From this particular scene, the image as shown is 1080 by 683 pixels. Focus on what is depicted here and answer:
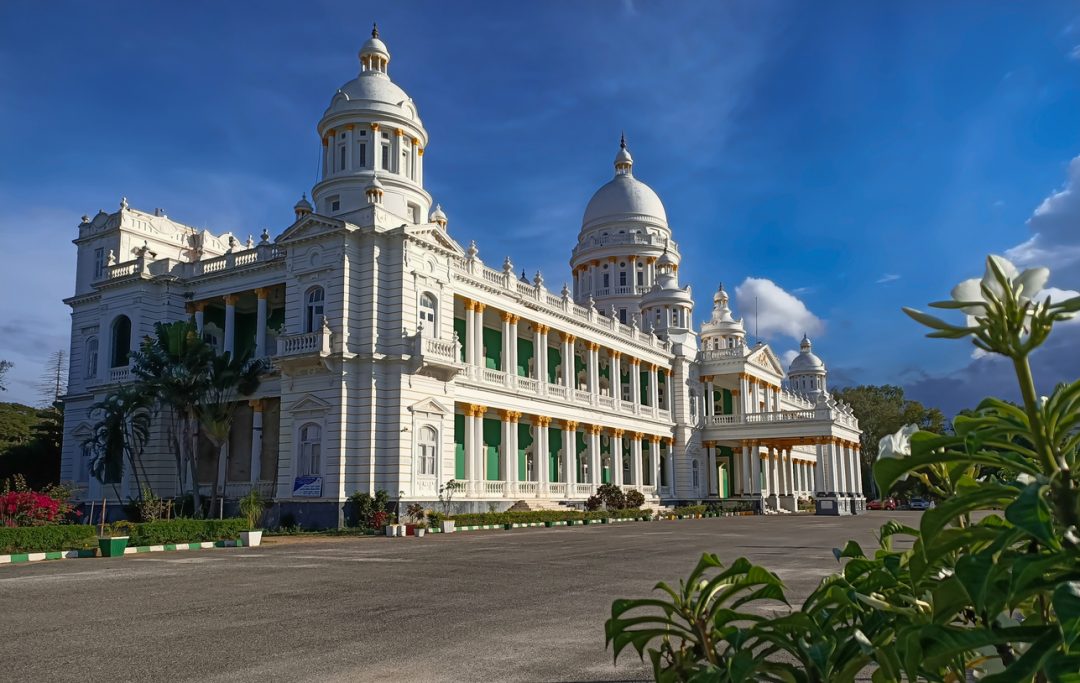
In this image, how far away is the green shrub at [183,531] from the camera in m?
22.4

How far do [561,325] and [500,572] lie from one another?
2934cm

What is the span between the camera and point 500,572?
49.2ft

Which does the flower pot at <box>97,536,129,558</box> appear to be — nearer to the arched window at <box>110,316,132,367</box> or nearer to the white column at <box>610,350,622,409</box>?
the arched window at <box>110,316,132,367</box>

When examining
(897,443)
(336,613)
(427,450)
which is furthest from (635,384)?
(897,443)

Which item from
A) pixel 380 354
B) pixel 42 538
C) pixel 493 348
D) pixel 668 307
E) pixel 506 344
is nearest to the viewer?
pixel 42 538

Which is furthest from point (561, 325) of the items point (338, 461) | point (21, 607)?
point (21, 607)

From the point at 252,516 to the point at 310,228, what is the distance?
1136 cm

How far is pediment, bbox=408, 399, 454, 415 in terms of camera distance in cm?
3138

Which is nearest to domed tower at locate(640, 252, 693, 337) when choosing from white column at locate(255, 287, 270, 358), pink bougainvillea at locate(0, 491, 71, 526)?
white column at locate(255, 287, 270, 358)

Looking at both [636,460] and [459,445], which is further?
[636,460]

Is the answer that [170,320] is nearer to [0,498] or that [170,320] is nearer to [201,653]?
[0,498]

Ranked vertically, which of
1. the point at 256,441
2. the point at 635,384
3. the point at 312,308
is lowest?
the point at 256,441

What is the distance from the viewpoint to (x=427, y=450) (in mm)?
32031

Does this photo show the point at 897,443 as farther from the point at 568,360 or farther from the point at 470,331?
the point at 568,360
